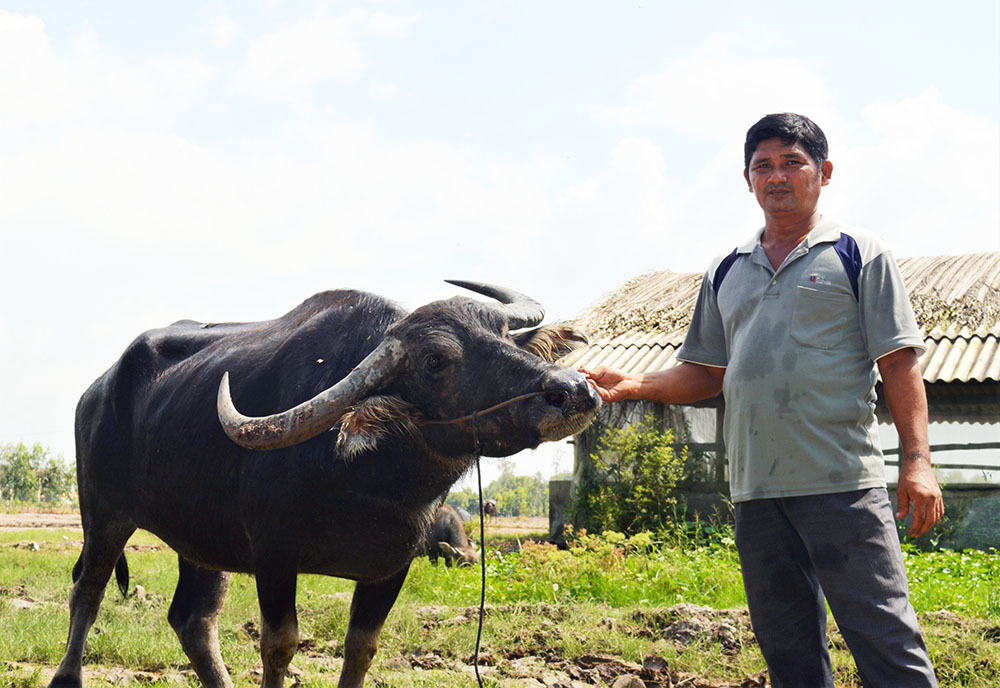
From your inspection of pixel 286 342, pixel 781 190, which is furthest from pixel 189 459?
pixel 781 190

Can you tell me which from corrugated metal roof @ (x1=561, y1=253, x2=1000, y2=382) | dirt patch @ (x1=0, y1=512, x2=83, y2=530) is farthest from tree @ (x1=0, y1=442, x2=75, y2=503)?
corrugated metal roof @ (x1=561, y1=253, x2=1000, y2=382)

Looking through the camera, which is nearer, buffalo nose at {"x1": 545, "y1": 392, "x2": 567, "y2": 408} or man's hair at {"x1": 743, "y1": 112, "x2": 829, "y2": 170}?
man's hair at {"x1": 743, "y1": 112, "x2": 829, "y2": 170}

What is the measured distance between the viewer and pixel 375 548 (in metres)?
3.43

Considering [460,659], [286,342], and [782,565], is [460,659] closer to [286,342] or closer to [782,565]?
[286,342]

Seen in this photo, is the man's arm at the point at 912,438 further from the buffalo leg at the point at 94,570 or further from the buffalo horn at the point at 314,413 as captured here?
the buffalo leg at the point at 94,570

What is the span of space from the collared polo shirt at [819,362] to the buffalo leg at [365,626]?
161 centimetres

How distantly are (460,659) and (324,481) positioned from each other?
2.15m

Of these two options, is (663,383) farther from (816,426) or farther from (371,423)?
(371,423)

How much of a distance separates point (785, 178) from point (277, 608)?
2365 millimetres

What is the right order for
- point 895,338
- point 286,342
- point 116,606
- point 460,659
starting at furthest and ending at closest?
point 116,606 < point 460,659 < point 286,342 < point 895,338

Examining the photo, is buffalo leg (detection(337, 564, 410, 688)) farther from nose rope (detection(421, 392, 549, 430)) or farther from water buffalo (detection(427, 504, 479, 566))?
water buffalo (detection(427, 504, 479, 566))

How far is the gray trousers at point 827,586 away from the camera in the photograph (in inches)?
95.7

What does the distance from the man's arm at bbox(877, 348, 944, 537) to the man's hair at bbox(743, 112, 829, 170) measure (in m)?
0.68

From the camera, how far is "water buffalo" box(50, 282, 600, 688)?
3.19 m
